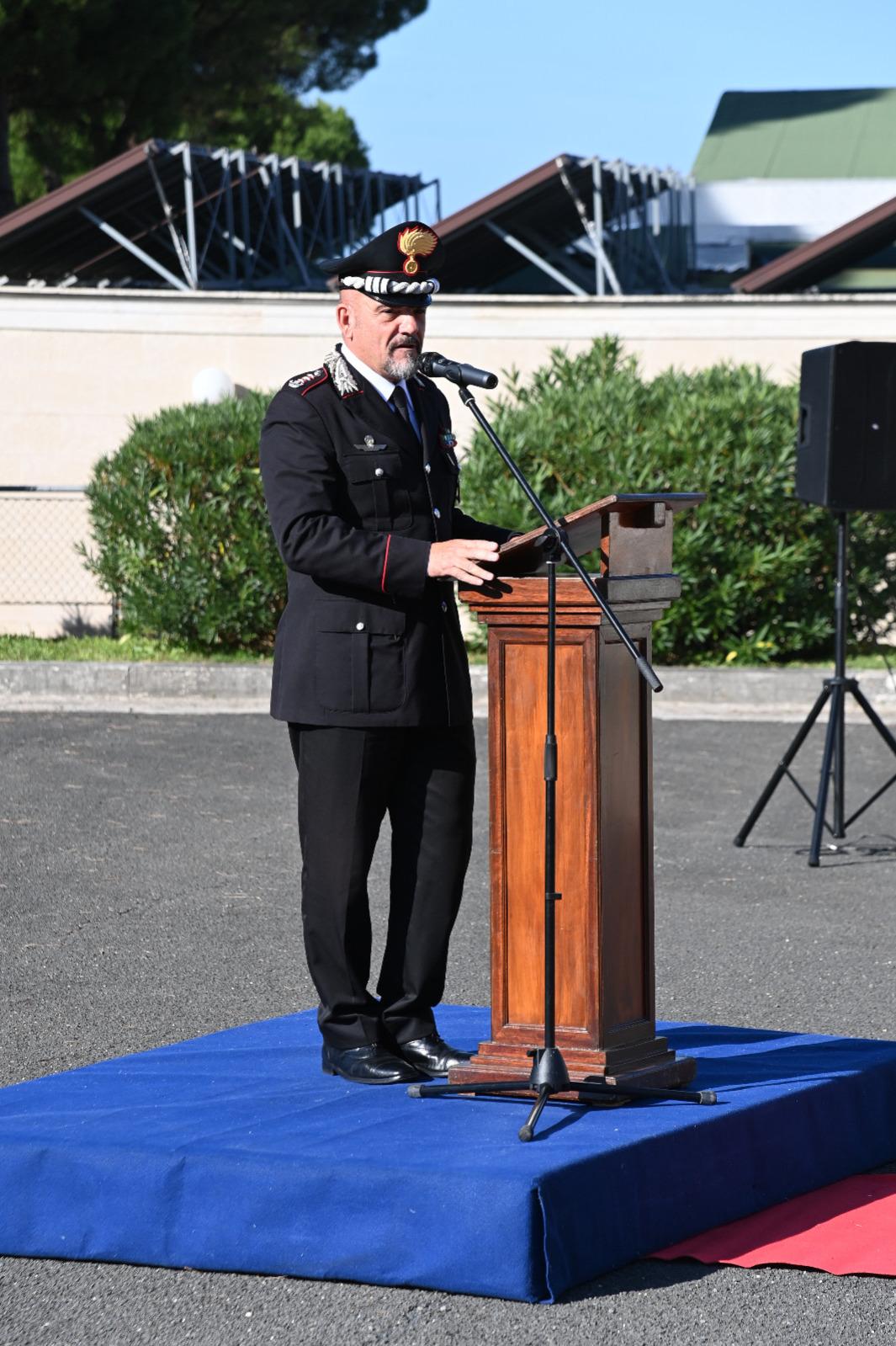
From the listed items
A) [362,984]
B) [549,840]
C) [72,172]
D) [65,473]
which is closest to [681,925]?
[362,984]

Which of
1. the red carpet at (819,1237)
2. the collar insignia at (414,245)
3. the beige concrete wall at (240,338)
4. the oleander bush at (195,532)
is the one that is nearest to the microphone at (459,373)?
the collar insignia at (414,245)

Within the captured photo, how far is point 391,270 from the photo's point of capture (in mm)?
4531

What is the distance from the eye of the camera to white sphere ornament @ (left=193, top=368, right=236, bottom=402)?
19.4 m

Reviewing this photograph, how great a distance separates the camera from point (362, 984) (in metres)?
4.86

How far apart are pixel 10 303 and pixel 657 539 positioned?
16.7m

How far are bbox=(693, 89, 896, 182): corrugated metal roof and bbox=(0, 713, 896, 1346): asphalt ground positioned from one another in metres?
26.1

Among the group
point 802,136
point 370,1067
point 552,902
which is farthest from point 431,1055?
point 802,136

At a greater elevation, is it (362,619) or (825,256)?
(825,256)

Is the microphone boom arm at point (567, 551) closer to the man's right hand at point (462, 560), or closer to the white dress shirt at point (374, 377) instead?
the man's right hand at point (462, 560)

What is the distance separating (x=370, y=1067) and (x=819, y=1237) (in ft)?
3.69

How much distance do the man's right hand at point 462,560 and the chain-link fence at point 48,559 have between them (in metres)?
15.1

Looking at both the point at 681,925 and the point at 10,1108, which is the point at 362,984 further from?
the point at 681,925

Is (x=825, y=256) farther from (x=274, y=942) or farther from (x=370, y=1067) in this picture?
(x=370, y=1067)

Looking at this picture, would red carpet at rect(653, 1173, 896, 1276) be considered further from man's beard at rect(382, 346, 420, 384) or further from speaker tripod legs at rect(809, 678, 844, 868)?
speaker tripod legs at rect(809, 678, 844, 868)
